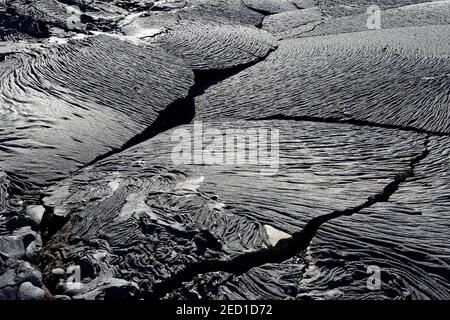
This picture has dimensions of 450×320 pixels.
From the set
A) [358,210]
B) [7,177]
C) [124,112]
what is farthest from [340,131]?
[7,177]

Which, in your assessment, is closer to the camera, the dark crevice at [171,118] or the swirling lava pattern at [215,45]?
the dark crevice at [171,118]

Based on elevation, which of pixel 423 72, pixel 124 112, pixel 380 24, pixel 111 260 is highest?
pixel 380 24

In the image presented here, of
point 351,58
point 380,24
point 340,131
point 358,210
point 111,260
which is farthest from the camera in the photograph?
point 380,24

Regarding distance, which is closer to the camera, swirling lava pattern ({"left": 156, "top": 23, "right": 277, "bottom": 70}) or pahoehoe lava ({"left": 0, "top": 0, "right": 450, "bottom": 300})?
pahoehoe lava ({"left": 0, "top": 0, "right": 450, "bottom": 300})

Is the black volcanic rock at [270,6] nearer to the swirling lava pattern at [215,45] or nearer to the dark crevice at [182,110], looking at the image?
the swirling lava pattern at [215,45]

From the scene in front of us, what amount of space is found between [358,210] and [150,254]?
47cm

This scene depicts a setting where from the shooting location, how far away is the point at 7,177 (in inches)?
54.0

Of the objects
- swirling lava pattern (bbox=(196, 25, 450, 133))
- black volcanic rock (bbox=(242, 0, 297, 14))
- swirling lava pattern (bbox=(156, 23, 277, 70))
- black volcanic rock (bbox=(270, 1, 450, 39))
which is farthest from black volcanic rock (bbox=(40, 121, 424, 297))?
black volcanic rock (bbox=(242, 0, 297, 14))

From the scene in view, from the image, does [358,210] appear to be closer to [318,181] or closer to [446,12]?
[318,181]

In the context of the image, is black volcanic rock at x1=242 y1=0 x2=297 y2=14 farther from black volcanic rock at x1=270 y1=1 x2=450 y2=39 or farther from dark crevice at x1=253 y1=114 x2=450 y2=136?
dark crevice at x1=253 y1=114 x2=450 y2=136

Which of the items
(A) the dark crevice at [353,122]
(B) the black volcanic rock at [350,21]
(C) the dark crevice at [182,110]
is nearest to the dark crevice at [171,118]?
(C) the dark crevice at [182,110]

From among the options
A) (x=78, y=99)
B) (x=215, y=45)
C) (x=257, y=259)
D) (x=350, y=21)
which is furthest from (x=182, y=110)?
(x=350, y=21)

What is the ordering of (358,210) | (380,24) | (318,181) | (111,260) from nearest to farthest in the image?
1. (111,260)
2. (358,210)
3. (318,181)
4. (380,24)

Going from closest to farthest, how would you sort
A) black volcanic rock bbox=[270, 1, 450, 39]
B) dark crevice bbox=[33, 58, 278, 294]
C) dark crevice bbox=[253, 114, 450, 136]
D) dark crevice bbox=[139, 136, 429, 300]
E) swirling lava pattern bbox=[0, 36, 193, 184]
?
dark crevice bbox=[139, 136, 429, 300] → dark crevice bbox=[33, 58, 278, 294] → swirling lava pattern bbox=[0, 36, 193, 184] → dark crevice bbox=[253, 114, 450, 136] → black volcanic rock bbox=[270, 1, 450, 39]
